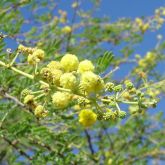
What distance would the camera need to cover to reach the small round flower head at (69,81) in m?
1.36

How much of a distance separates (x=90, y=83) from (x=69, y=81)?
66mm

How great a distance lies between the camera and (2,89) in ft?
7.59

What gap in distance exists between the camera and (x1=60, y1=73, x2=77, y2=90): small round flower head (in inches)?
53.5

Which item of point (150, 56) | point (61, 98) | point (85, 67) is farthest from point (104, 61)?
point (150, 56)

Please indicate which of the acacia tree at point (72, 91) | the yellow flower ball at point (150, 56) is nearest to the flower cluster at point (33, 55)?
the acacia tree at point (72, 91)

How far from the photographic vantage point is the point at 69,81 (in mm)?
1359

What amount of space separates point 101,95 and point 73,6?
406 centimetres

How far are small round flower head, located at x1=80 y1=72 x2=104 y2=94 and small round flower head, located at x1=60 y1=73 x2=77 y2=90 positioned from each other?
1.0 inches

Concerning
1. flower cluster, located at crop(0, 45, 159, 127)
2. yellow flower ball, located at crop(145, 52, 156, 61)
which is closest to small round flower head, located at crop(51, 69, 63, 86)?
flower cluster, located at crop(0, 45, 159, 127)

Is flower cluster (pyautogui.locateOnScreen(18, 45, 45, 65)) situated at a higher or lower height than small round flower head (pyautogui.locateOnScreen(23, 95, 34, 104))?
higher

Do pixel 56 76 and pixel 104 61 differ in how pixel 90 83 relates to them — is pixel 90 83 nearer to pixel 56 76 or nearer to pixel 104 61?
pixel 56 76

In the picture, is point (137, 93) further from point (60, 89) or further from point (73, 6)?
point (73, 6)

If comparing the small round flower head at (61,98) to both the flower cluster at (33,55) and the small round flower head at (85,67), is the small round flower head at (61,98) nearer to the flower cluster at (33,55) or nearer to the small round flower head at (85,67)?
the small round flower head at (85,67)

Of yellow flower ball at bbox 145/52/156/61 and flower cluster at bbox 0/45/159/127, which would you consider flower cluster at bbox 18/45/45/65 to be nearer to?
flower cluster at bbox 0/45/159/127
